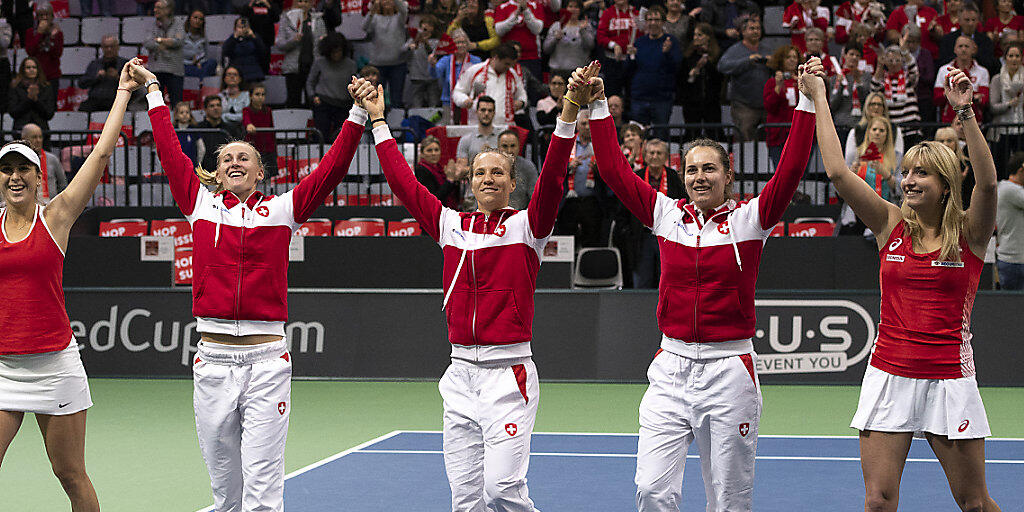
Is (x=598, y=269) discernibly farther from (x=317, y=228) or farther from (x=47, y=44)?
(x=47, y=44)

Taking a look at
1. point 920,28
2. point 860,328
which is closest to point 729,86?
point 920,28

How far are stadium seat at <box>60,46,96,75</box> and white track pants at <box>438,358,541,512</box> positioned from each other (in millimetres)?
17388

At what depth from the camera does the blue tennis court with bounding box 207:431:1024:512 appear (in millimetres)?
7676

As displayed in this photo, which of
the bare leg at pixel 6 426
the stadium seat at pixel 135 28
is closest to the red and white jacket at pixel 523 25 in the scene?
the stadium seat at pixel 135 28

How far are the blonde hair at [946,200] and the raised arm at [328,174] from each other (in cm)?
270

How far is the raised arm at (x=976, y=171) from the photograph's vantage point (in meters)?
5.32

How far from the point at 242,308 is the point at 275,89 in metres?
14.0

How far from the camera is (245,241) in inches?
240

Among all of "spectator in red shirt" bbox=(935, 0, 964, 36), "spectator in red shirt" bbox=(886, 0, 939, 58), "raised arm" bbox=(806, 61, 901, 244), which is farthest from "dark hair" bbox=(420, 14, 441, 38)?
"raised arm" bbox=(806, 61, 901, 244)

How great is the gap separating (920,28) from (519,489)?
1306 centimetres

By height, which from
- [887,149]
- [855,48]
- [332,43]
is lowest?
[887,149]

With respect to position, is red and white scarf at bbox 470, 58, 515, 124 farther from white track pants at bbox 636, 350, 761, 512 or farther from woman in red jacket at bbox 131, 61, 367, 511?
white track pants at bbox 636, 350, 761, 512

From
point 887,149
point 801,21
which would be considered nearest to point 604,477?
point 887,149

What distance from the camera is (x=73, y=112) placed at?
1938cm
